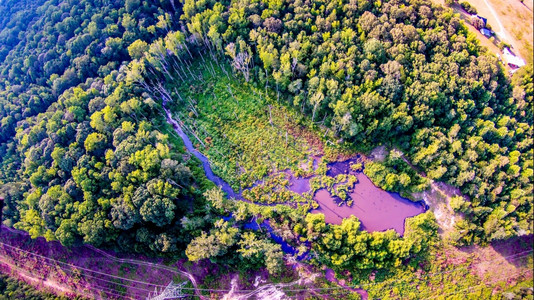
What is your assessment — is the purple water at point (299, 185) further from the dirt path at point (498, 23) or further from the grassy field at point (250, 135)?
the dirt path at point (498, 23)

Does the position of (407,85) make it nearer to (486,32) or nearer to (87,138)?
(486,32)

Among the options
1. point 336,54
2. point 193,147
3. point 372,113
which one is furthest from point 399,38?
point 193,147

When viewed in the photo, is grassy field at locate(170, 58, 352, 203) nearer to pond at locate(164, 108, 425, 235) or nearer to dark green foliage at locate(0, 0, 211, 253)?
pond at locate(164, 108, 425, 235)

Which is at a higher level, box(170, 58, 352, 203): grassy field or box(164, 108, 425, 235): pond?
box(170, 58, 352, 203): grassy field

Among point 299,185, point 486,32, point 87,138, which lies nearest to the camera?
point 87,138

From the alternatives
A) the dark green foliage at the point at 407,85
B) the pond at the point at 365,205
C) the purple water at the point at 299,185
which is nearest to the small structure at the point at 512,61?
the dark green foliage at the point at 407,85

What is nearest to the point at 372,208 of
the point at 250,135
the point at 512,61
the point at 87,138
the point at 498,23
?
the point at 250,135

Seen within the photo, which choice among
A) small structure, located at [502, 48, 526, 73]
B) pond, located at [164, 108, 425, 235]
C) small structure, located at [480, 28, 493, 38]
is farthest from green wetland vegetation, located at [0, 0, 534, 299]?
small structure, located at [480, 28, 493, 38]
